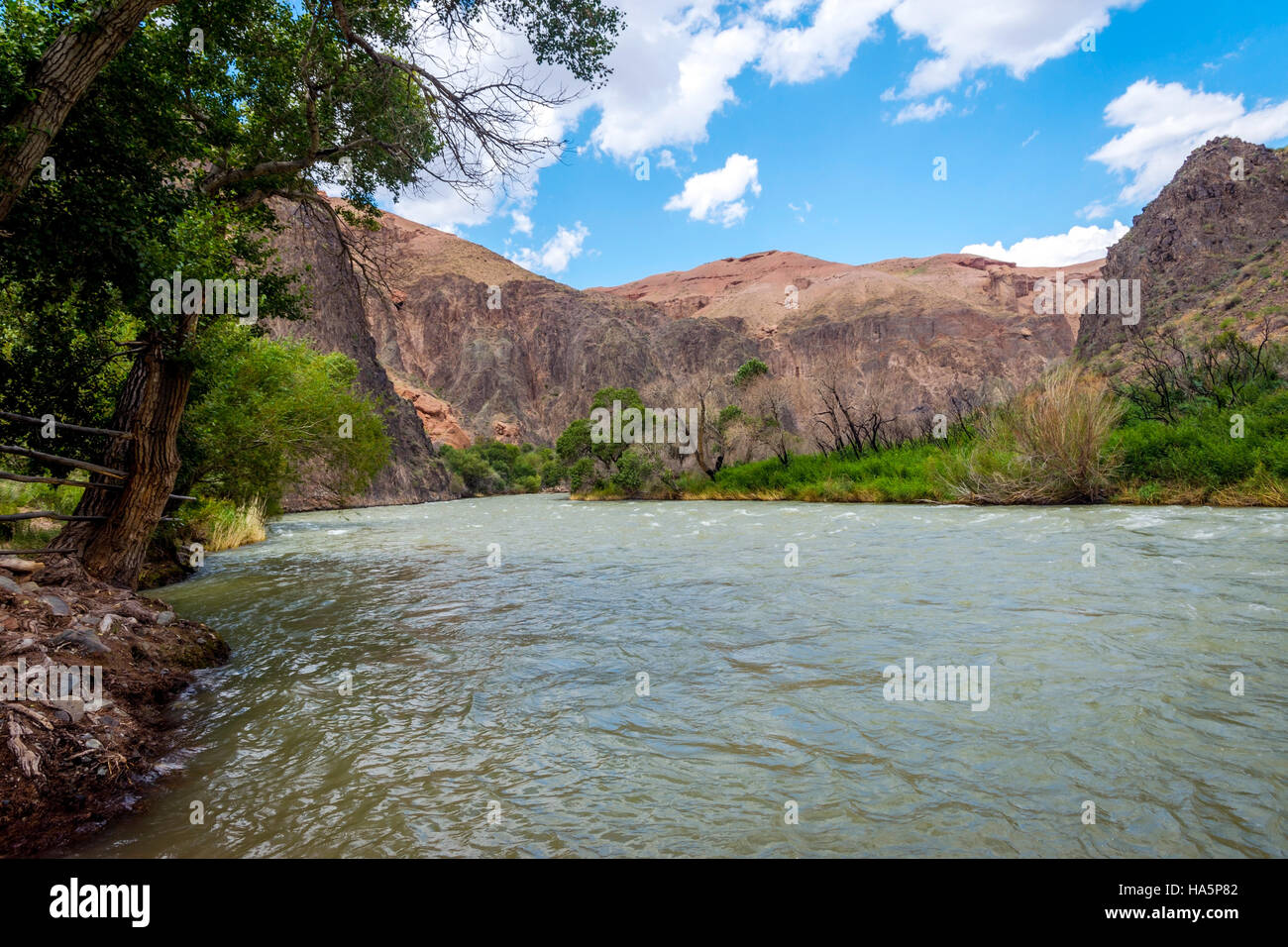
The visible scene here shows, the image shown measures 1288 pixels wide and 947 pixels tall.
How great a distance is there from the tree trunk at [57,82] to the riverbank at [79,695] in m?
2.69

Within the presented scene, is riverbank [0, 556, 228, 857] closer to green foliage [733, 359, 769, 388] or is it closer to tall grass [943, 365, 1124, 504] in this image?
tall grass [943, 365, 1124, 504]

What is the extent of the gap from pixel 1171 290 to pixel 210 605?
193ft

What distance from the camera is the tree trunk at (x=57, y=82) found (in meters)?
3.83

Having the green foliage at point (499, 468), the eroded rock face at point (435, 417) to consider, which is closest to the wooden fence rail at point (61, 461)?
the green foliage at point (499, 468)

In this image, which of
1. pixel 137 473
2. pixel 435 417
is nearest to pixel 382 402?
pixel 435 417

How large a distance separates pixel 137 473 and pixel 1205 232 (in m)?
63.8

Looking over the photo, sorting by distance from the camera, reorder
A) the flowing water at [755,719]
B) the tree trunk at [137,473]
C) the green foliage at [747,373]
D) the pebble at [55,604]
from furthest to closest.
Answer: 1. the green foliage at [747,373]
2. the tree trunk at [137,473]
3. the pebble at [55,604]
4. the flowing water at [755,719]

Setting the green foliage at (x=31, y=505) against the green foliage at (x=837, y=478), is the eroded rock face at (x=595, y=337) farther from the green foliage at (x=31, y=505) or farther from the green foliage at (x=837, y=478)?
the green foliage at (x=31, y=505)

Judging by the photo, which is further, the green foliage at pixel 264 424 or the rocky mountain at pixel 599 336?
the rocky mountain at pixel 599 336

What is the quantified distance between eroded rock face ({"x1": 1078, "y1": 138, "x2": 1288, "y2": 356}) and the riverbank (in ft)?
177

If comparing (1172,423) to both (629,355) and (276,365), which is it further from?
(629,355)

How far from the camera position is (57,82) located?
13.1 feet
